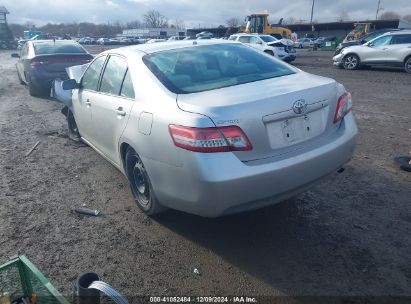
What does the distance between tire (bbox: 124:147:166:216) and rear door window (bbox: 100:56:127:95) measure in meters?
0.75

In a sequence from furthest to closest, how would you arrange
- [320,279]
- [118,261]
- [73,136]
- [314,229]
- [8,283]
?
[73,136] < [314,229] < [118,261] < [320,279] < [8,283]

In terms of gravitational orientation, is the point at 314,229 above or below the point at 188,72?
below

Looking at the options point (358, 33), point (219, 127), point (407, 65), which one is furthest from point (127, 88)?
point (358, 33)

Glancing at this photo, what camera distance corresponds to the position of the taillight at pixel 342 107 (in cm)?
311

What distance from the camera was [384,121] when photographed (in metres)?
7.02

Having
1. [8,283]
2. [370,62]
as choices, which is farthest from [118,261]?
[370,62]

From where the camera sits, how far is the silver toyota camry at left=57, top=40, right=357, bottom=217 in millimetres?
2523

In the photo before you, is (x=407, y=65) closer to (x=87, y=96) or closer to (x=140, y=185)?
(x=87, y=96)

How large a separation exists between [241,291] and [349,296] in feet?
2.48

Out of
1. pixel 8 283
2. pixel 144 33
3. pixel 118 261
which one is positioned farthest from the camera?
pixel 144 33

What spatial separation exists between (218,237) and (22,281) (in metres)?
1.67

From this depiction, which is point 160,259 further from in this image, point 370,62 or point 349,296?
point 370,62

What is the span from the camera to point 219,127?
8.19ft

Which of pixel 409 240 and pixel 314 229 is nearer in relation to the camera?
pixel 409 240
